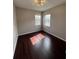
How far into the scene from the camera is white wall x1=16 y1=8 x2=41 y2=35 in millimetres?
5784

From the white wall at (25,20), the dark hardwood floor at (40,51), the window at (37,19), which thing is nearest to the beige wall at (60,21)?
the dark hardwood floor at (40,51)

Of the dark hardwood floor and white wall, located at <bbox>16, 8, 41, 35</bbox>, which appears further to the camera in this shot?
white wall, located at <bbox>16, 8, 41, 35</bbox>

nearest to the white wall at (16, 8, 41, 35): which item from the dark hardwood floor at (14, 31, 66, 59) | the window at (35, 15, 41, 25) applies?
the window at (35, 15, 41, 25)

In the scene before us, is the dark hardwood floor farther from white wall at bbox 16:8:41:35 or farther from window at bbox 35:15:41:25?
window at bbox 35:15:41:25

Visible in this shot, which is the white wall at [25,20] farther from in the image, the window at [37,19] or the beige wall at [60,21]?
the beige wall at [60,21]

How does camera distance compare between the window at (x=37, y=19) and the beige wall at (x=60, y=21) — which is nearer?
→ the beige wall at (x=60, y=21)

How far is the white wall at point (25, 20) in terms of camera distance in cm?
578

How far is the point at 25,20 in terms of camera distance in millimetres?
6297

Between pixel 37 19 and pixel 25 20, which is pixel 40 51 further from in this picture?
pixel 37 19

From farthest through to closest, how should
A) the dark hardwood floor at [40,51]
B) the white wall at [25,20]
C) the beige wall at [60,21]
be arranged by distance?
the white wall at [25,20]
the beige wall at [60,21]
the dark hardwood floor at [40,51]

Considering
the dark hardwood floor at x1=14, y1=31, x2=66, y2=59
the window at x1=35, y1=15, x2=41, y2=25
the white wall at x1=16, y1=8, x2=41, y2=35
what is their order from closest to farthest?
the dark hardwood floor at x1=14, y1=31, x2=66, y2=59 → the white wall at x1=16, y1=8, x2=41, y2=35 → the window at x1=35, y1=15, x2=41, y2=25

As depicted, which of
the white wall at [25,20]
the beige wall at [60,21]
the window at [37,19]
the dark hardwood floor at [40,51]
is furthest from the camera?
the window at [37,19]

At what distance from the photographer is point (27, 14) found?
21.2ft
